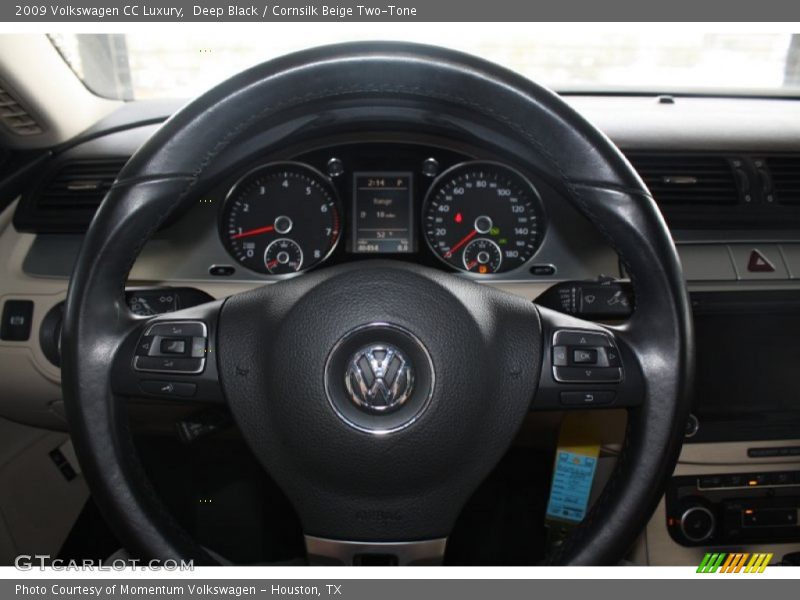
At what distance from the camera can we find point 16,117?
79.4 inches

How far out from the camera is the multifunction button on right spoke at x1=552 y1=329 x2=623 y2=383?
111cm

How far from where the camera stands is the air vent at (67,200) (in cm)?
204

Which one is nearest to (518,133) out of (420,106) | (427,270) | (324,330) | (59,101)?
(427,270)

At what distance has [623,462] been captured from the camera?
3.54 ft

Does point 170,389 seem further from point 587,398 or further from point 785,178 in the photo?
point 785,178

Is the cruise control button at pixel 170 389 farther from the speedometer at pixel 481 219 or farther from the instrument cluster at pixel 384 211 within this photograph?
the speedometer at pixel 481 219

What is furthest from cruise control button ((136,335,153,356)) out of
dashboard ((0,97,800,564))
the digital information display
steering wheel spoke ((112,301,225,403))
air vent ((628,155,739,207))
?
air vent ((628,155,739,207))

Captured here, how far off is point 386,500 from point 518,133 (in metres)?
0.50

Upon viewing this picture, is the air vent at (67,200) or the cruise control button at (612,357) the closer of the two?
the cruise control button at (612,357)

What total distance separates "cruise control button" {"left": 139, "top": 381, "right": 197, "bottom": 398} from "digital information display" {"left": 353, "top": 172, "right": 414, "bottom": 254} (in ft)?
3.15

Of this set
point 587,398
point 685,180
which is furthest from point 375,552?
point 685,180

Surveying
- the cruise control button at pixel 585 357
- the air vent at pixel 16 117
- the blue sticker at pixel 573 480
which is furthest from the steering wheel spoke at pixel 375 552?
the air vent at pixel 16 117

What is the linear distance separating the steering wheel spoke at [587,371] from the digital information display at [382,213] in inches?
37.6

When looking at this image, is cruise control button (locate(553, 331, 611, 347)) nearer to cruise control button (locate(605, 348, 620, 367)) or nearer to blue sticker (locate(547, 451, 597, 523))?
cruise control button (locate(605, 348, 620, 367))
